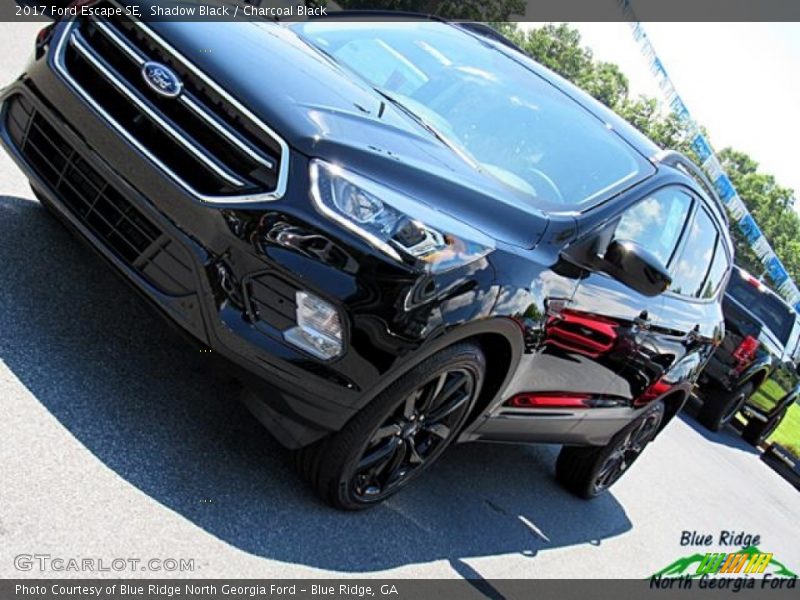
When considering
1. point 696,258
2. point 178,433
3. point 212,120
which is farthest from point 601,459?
point 212,120

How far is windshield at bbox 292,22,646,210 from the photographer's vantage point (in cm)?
404

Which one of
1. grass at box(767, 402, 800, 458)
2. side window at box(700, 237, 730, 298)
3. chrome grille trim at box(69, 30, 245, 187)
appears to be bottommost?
grass at box(767, 402, 800, 458)

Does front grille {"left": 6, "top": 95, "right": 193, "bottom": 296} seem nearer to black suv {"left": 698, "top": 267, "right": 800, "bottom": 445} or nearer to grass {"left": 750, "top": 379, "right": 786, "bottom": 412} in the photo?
black suv {"left": 698, "top": 267, "right": 800, "bottom": 445}

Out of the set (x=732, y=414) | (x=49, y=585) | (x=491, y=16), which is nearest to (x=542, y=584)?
(x=49, y=585)

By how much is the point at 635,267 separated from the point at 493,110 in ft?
3.27

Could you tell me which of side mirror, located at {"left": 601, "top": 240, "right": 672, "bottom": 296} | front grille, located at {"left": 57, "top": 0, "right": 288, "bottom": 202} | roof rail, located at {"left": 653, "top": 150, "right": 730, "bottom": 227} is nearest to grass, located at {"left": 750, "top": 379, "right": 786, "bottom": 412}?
roof rail, located at {"left": 653, "top": 150, "right": 730, "bottom": 227}

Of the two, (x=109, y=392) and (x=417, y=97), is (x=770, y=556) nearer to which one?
(x=417, y=97)

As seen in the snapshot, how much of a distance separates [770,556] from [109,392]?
5196 millimetres

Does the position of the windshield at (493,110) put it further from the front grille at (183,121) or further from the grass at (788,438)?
the grass at (788,438)

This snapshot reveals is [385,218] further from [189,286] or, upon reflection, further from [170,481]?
[170,481]

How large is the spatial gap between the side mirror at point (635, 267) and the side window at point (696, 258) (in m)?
1.01

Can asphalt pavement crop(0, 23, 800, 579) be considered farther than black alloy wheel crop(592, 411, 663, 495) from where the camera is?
No

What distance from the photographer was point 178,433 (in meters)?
3.49

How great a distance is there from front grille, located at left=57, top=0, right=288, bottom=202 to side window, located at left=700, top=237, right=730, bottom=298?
334 centimetres
